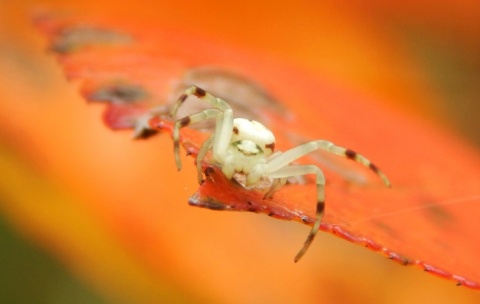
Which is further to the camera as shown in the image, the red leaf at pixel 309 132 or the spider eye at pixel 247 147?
the spider eye at pixel 247 147

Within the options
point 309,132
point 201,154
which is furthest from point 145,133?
point 309,132

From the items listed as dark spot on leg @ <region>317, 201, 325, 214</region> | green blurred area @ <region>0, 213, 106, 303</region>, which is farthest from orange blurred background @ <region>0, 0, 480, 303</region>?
dark spot on leg @ <region>317, 201, 325, 214</region>

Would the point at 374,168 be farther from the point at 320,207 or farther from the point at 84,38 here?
the point at 84,38

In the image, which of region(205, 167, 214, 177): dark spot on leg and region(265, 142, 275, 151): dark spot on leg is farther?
region(265, 142, 275, 151): dark spot on leg

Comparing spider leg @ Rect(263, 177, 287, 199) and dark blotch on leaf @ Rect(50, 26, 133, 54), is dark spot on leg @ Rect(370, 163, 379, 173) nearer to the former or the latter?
spider leg @ Rect(263, 177, 287, 199)

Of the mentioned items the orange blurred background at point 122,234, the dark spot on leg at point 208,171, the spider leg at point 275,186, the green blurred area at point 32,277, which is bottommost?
the green blurred area at point 32,277

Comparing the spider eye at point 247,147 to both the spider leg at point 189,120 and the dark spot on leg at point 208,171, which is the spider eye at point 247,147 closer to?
the spider leg at point 189,120

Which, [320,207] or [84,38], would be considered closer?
[320,207]

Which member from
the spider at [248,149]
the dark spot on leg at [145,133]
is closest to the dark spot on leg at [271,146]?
the spider at [248,149]
